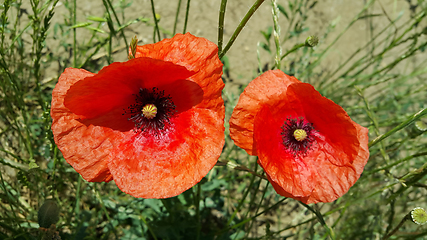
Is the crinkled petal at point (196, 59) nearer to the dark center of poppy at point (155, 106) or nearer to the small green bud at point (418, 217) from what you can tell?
the dark center of poppy at point (155, 106)

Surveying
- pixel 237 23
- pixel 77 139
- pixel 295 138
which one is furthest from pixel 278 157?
pixel 237 23

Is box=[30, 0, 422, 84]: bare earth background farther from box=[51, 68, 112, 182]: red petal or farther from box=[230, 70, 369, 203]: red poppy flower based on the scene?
box=[51, 68, 112, 182]: red petal

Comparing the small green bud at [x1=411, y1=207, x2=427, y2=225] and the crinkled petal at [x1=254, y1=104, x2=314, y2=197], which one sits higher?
the crinkled petal at [x1=254, y1=104, x2=314, y2=197]

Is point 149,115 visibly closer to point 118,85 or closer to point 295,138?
point 118,85

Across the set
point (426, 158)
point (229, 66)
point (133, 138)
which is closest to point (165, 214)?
point (133, 138)

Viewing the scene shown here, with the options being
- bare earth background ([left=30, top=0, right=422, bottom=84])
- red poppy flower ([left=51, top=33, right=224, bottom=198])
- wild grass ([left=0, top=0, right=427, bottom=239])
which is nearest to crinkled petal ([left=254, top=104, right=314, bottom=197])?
red poppy flower ([left=51, top=33, right=224, bottom=198])

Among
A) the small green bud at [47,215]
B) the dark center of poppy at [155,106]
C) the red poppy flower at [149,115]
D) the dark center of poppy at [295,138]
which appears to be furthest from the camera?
the dark center of poppy at [295,138]

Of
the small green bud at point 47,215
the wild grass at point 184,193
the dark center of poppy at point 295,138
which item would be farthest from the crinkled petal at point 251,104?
the small green bud at point 47,215
